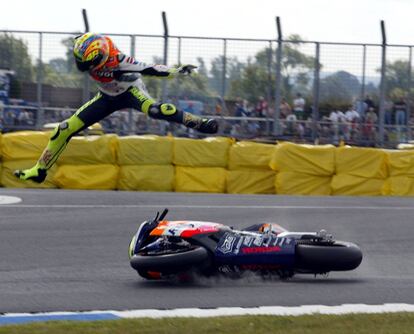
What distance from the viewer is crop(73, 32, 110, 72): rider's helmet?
27.7 feet

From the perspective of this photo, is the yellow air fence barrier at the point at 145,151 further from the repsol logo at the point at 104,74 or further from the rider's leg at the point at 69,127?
the repsol logo at the point at 104,74

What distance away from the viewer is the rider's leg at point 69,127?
30.0 ft

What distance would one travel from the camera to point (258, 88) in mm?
19984

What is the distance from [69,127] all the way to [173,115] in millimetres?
1013

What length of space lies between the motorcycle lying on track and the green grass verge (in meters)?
1.46

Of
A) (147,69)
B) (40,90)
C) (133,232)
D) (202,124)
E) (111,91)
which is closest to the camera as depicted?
(147,69)

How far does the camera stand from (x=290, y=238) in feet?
33.5

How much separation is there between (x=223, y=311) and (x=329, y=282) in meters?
1.88

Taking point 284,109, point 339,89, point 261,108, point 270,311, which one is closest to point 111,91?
point 270,311

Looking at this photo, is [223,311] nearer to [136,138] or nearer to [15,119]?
[136,138]

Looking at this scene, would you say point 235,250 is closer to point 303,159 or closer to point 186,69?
point 186,69

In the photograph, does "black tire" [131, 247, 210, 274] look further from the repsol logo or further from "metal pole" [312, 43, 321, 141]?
"metal pole" [312, 43, 321, 141]

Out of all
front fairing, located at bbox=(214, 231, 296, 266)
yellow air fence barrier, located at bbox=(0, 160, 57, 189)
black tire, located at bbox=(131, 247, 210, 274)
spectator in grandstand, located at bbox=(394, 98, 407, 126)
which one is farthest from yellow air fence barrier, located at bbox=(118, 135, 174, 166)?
black tire, located at bbox=(131, 247, 210, 274)

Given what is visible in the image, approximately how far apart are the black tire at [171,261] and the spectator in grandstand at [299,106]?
10.7 metres
